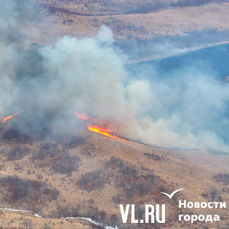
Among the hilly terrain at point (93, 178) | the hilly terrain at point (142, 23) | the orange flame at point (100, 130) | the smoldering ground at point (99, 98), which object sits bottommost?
the hilly terrain at point (93, 178)

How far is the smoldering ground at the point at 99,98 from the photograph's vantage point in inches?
1321

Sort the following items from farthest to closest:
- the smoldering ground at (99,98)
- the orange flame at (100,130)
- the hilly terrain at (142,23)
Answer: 1. the hilly terrain at (142,23)
2. the smoldering ground at (99,98)
3. the orange flame at (100,130)

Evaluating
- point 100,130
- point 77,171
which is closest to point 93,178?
point 77,171

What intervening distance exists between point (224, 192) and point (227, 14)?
167ft

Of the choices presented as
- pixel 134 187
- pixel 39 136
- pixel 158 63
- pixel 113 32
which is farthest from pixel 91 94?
pixel 113 32

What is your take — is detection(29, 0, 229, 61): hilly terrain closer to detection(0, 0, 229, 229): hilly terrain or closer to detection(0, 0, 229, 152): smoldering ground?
detection(0, 0, 229, 152): smoldering ground

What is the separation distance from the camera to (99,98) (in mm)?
35062

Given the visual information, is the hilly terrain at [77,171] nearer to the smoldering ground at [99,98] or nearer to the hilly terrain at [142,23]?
the smoldering ground at [99,98]

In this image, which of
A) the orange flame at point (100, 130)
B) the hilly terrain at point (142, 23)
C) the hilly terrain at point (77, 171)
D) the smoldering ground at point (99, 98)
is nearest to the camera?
the hilly terrain at point (77, 171)

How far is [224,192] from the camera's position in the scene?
25.3 m

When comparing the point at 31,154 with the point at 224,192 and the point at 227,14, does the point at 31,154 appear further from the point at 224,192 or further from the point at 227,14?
the point at 227,14

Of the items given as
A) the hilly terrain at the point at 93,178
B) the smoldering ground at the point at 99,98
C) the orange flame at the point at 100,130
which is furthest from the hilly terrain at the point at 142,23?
the hilly terrain at the point at 93,178

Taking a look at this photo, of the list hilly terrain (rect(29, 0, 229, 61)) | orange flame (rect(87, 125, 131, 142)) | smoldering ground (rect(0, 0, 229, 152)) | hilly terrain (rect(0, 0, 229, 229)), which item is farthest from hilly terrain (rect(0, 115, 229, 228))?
hilly terrain (rect(29, 0, 229, 61))

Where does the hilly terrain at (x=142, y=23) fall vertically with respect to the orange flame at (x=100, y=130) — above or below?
above
